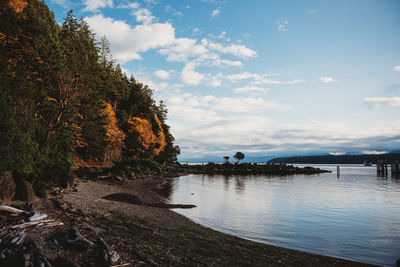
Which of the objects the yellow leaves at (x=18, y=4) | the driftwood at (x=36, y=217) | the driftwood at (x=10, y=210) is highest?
the yellow leaves at (x=18, y=4)

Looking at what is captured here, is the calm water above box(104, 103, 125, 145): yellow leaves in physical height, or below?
below

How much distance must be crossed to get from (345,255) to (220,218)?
29.0 ft

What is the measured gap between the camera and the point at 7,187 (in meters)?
12.5

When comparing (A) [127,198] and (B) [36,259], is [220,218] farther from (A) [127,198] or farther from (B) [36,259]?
(B) [36,259]

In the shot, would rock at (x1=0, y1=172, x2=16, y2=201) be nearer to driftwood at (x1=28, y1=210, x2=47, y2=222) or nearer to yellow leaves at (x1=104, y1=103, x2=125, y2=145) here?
driftwood at (x1=28, y1=210, x2=47, y2=222)

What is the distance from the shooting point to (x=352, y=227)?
1867 centimetres

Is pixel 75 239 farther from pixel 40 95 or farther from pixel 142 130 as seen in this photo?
pixel 142 130

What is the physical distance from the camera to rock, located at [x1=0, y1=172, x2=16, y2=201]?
40.0 feet

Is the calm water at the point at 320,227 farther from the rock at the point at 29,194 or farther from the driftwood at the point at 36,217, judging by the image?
the driftwood at the point at 36,217

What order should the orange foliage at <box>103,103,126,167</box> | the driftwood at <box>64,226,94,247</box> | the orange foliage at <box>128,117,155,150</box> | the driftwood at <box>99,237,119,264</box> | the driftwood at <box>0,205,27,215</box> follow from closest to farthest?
the driftwood at <box>99,237,119,264</box>
the driftwood at <box>64,226,94,247</box>
the driftwood at <box>0,205,27,215</box>
the orange foliage at <box>103,103,126,167</box>
the orange foliage at <box>128,117,155,150</box>

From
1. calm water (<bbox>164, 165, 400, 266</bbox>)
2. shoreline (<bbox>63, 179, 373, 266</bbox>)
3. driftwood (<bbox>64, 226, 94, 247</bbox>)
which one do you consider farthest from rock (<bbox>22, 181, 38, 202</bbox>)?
calm water (<bbox>164, 165, 400, 266</bbox>)

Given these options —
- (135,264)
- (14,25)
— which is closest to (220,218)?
(135,264)

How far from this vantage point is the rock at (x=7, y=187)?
40.0 feet

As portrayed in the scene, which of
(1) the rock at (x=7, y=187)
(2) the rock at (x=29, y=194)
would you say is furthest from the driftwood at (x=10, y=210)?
(2) the rock at (x=29, y=194)
